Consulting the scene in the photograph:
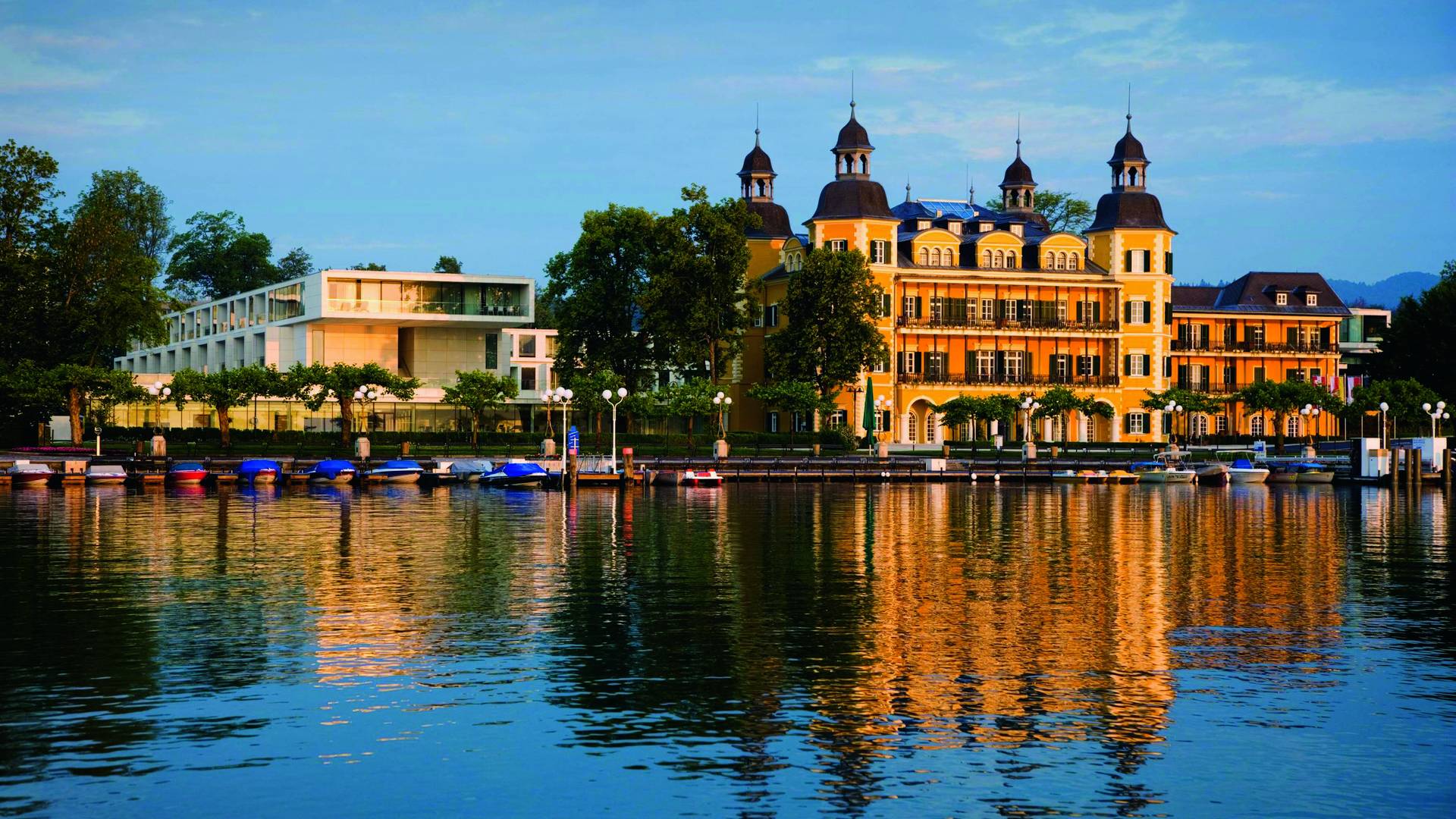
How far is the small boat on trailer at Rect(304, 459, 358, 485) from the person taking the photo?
262 feet

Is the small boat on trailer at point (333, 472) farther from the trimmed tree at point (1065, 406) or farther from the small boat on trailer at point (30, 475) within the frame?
the trimmed tree at point (1065, 406)

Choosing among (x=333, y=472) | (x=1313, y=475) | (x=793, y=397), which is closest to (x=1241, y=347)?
(x=1313, y=475)

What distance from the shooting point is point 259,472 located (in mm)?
77375

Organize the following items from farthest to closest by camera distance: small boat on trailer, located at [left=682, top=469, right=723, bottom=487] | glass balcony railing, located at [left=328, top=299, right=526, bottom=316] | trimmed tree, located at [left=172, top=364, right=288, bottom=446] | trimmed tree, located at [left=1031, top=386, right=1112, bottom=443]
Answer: glass balcony railing, located at [left=328, top=299, right=526, bottom=316], trimmed tree, located at [left=1031, top=386, right=1112, bottom=443], trimmed tree, located at [left=172, top=364, right=288, bottom=446], small boat on trailer, located at [left=682, top=469, right=723, bottom=487]

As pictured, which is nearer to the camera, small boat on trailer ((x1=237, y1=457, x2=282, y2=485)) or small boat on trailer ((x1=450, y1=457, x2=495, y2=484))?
small boat on trailer ((x1=237, y1=457, x2=282, y2=485))

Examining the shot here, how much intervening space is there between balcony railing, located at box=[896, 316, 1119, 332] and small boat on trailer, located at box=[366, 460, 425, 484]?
45.7 m

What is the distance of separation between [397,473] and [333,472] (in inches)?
136

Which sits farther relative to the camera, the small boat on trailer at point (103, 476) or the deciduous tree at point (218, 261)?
the deciduous tree at point (218, 261)

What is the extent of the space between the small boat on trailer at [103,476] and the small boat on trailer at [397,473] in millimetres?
12238

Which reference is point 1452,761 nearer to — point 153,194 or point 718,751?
point 718,751

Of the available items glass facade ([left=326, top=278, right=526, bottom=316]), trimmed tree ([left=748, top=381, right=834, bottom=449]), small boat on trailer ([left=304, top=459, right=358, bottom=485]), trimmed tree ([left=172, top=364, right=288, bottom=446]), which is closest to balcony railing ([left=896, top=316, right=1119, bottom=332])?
trimmed tree ([left=748, top=381, right=834, bottom=449])

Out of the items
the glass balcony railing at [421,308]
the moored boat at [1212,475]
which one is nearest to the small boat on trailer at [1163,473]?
the moored boat at [1212,475]

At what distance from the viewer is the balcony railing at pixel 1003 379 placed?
4496 inches

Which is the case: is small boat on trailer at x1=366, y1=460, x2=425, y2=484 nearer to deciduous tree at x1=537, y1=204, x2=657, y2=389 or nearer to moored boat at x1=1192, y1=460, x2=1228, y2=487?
deciduous tree at x1=537, y1=204, x2=657, y2=389
